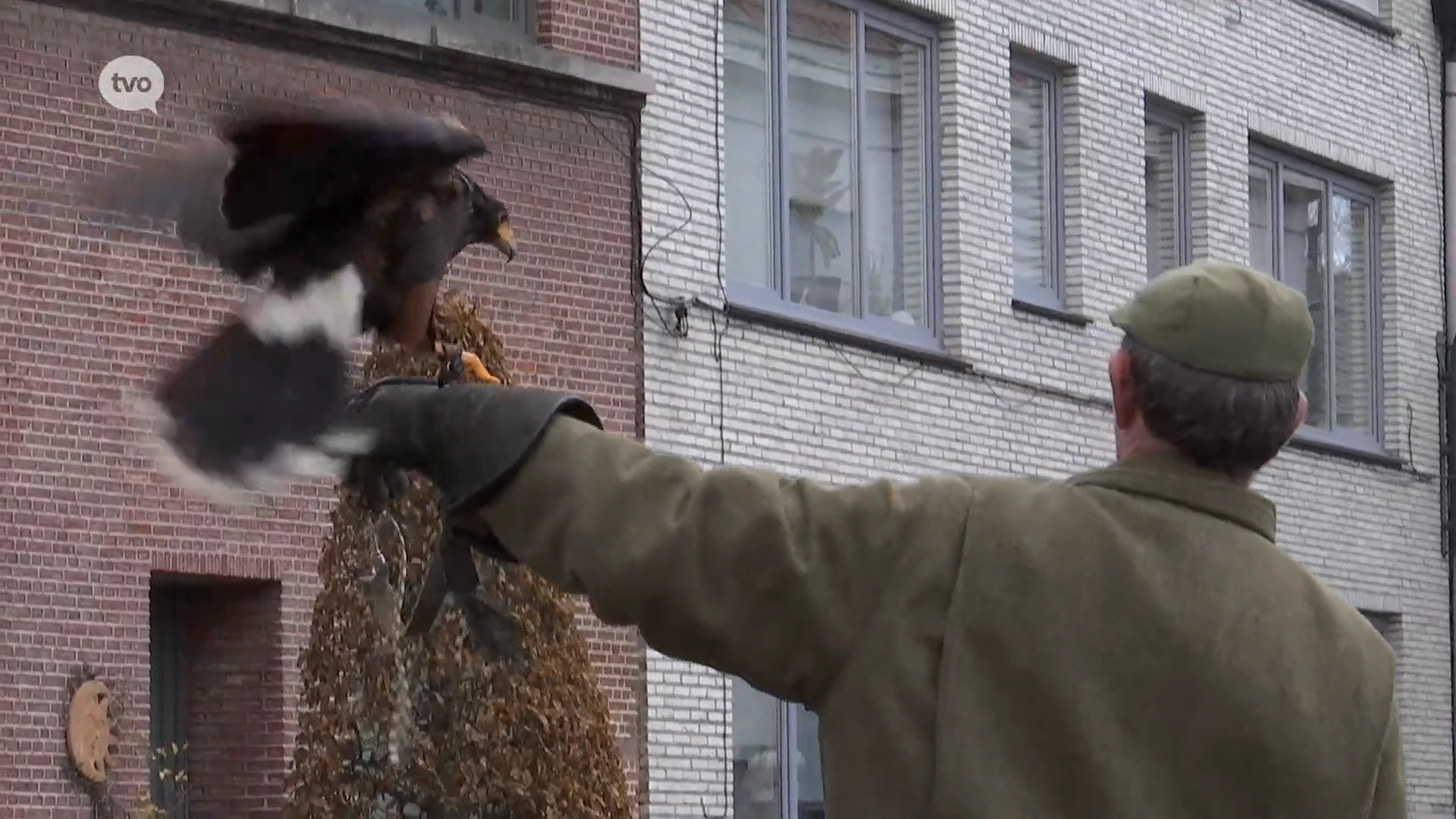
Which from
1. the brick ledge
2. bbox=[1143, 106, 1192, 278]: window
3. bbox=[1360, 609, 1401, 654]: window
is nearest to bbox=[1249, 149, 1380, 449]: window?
bbox=[1143, 106, 1192, 278]: window

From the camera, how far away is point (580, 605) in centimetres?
1153

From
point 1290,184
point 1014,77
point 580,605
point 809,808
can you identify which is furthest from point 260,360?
point 1290,184

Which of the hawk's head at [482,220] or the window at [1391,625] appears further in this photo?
the window at [1391,625]

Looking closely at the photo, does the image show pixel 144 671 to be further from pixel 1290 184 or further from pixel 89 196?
pixel 1290 184

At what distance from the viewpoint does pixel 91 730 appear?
11.2 metres

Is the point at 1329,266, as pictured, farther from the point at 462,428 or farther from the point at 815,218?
the point at 462,428

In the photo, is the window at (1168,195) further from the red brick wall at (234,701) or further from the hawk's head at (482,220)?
the hawk's head at (482,220)

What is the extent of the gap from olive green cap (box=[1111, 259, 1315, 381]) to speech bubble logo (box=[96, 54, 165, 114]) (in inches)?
207

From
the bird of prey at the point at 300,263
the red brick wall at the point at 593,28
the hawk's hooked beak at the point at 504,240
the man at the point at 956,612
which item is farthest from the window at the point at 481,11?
the man at the point at 956,612

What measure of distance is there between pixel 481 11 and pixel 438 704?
594 centimetres

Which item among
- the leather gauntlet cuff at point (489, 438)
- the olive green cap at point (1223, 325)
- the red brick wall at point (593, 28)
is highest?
the red brick wall at point (593, 28)

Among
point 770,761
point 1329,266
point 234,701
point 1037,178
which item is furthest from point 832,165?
point 1329,266

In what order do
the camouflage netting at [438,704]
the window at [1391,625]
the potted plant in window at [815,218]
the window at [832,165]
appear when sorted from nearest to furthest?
the camouflage netting at [438,704], the window at [832,165], the potted plant in window at [815,218], the window at [1391,625]

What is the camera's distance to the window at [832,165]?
15.4 m
